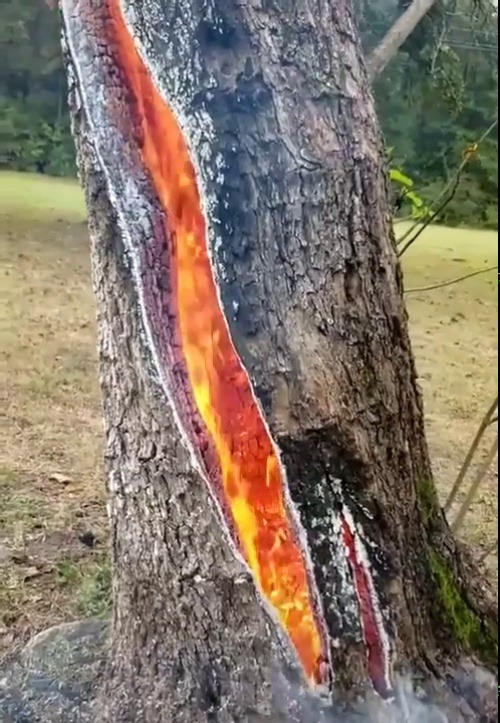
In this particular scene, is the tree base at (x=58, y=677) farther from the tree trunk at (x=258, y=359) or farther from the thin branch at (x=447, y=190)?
the thin branch at (x=447, y=190)

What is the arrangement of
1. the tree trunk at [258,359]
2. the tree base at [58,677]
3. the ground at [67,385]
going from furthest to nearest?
the tree base at [58,677]
the ground at [67,385]
the tree trunk at [258,359]

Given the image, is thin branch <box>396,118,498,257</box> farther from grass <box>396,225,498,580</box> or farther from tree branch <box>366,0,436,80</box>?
tree branch <box>366,0,436,80</box>

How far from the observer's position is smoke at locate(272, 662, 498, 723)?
123cm

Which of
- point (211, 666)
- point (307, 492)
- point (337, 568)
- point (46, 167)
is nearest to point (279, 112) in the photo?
point (46, 167)

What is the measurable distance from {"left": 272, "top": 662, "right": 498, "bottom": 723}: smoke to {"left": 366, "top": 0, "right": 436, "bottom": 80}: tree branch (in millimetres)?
742

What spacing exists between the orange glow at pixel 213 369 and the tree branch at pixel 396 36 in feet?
0.82

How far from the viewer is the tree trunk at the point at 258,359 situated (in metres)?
1.12

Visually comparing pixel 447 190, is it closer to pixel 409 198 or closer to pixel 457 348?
pixel 409 198

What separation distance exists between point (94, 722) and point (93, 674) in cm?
6

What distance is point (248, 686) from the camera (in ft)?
4.13

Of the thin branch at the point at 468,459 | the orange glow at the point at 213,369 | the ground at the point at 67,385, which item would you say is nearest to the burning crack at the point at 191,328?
the orange glow at the point at 213,369

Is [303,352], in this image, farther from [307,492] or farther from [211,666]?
[211,666]

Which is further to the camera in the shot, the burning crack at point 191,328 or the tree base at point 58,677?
the tree base at point 58,677

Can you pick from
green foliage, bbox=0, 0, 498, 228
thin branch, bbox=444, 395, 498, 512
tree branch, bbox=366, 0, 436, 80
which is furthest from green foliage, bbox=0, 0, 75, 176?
thin branch, bbox=444, 395, 498, 512
